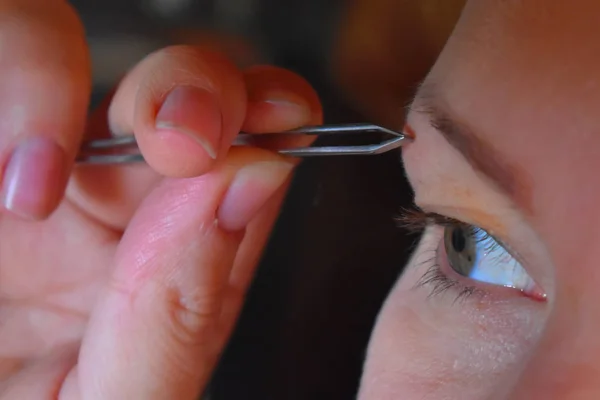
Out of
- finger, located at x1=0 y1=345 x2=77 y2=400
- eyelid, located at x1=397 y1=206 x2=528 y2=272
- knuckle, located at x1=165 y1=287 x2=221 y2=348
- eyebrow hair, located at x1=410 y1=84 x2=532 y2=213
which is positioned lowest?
finger, located at x1=0 y1=345 x2=77 y2=400

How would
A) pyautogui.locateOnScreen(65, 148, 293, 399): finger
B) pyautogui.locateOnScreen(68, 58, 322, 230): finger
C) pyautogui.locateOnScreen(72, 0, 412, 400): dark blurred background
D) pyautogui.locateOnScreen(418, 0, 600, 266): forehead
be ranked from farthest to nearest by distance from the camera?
pyautogui.locateOnScreen(72, 0, 412, 400): dark blurred background < pyautogui.locateOnScreen(65, 148, 293, 399): finger < pyautogui.locateOnScreen(68, 58, 322, 230): finger < pyautogui.locateOnScreen(418, 0, 600, 266): forehead

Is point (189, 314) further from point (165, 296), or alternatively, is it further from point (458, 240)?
point (458, 240)

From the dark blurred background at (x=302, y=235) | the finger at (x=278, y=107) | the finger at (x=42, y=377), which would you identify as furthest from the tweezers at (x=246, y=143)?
the dark blurred background at (x=302, y=235)

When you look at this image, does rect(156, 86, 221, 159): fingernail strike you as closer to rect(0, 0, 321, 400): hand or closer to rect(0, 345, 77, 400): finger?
rect(0, 0, 321, 400): hand

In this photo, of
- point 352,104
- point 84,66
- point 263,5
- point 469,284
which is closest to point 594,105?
point 469,284

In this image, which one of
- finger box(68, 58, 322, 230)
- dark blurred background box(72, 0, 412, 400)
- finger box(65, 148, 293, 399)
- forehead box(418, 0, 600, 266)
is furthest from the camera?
dark blurred background box(72, 0, 412, 400)

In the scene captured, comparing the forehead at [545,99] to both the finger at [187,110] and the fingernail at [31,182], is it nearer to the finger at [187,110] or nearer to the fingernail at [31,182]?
the finger at [187,110]

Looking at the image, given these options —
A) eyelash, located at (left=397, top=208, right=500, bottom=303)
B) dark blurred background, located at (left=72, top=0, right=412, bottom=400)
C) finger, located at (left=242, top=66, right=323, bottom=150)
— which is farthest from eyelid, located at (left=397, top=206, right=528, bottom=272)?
dark blurred background, located at (left=72, top=0, right=412, bottom=400)
